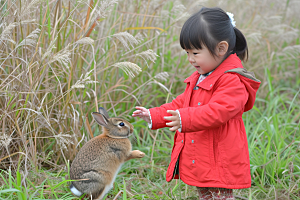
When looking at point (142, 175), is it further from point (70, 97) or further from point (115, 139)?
point (70, 97)

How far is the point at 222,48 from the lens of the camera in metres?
2.22

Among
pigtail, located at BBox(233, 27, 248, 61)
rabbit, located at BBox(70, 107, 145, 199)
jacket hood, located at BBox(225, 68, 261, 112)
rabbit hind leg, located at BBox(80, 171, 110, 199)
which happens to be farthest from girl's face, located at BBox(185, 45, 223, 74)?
rabbit hind leg, located at BBox(80, 171, 110, 199)

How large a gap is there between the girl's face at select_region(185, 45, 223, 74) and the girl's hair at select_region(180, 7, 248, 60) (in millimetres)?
29

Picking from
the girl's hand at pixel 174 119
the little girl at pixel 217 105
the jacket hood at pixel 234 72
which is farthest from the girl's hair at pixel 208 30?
the girl's hand at pixel 174 119

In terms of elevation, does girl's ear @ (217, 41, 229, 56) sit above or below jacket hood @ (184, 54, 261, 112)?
above

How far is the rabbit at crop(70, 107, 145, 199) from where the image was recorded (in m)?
2.38

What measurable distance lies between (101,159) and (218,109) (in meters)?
1.02

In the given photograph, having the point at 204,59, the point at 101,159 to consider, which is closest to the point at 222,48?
the point at 204,59

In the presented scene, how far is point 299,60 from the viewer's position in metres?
5.50

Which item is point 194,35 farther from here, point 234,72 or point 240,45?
point 240,45

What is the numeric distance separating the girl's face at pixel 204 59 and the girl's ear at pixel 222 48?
0.04m

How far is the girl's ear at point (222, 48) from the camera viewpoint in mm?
2189

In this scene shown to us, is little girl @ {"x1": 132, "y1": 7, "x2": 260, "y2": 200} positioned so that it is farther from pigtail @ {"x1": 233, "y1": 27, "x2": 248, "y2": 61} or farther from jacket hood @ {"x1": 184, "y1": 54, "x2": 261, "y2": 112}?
pigtail @ {"x1": 233, "y1": 27, "x2": 248, "y2": 61}

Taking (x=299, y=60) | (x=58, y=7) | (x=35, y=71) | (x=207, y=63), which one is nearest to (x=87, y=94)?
(x=35, y=71)
